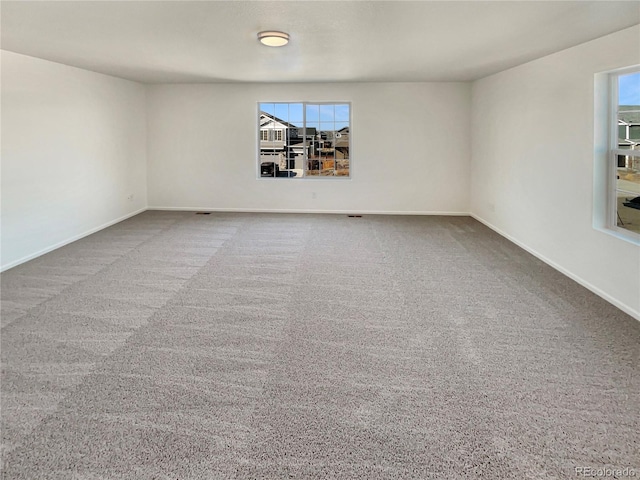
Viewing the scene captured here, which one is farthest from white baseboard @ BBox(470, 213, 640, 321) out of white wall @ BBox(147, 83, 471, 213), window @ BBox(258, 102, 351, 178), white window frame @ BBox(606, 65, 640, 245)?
window @ BBox(258, 102, 351, 178)

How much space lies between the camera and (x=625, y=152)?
356 centimetres

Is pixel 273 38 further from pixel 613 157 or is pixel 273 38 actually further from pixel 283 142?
pixel 283 142

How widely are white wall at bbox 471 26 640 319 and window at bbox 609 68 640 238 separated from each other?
0.16 metres

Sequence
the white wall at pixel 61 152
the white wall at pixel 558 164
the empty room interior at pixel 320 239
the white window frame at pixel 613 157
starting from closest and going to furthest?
1. the empty room interior at pixel 320 239
2. the white wall at pixel 558 164
3. the white window frame at pixel 613 157
4. the white wall at pixel 61 152

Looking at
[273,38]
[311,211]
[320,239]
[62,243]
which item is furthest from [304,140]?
[62,243]

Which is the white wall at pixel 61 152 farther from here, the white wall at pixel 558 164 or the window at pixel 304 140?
the white wall at pixel 558 164

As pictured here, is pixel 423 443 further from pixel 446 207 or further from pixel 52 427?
pixel 446 207

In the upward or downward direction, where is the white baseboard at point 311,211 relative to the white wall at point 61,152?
downward

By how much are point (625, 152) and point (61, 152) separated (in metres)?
5.87

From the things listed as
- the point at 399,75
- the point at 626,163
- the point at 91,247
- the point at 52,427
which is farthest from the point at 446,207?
the point at 52,427

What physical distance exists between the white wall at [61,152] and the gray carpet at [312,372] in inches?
26.5

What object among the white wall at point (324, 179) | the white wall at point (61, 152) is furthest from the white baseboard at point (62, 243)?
the white wall at point (324, 179)

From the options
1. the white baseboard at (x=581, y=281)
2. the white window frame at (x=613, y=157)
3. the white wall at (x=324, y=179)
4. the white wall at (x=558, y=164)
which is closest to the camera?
the white baseboard at (x=581, y=281)

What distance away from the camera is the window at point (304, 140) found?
7.54 m
